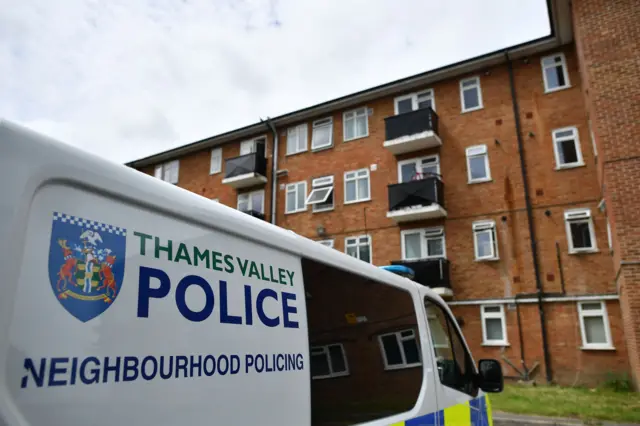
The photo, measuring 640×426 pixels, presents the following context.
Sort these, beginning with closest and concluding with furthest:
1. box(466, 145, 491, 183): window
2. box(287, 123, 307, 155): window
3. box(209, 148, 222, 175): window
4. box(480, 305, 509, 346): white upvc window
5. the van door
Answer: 1. the van door
2. box(480, 305, 509, 346): white upvc window
3. box(466, 145, 491, 183): window
4. box(287, 123, 307, 155): window
5. box(209, 148, 222, 175): window

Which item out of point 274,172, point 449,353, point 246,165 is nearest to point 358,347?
point 449,353

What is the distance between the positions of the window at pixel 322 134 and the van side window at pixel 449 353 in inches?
721

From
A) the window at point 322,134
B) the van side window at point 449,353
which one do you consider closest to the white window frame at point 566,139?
the window at point 322,134

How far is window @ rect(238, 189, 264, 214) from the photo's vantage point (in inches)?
917

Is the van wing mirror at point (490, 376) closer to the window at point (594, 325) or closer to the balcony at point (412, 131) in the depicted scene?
the window at point (594, 325)

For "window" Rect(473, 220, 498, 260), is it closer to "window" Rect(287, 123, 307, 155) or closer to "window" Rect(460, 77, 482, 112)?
"window" Rect(460, 77, 482, 112)

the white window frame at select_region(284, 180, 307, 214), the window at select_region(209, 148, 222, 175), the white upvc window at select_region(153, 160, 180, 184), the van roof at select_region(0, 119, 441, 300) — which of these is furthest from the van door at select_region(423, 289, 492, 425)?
the white upvc window at select_region(153, 160, 180, 184)

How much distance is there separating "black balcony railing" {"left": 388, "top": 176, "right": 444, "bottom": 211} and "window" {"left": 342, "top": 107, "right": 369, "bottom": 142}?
11.6ft

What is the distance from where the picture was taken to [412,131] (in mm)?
18781

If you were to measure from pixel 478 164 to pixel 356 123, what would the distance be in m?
5.75

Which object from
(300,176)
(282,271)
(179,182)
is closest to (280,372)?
(282,271)

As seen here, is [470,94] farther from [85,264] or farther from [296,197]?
[85,264]

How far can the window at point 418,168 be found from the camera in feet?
61.7

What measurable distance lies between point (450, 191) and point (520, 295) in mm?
4492
